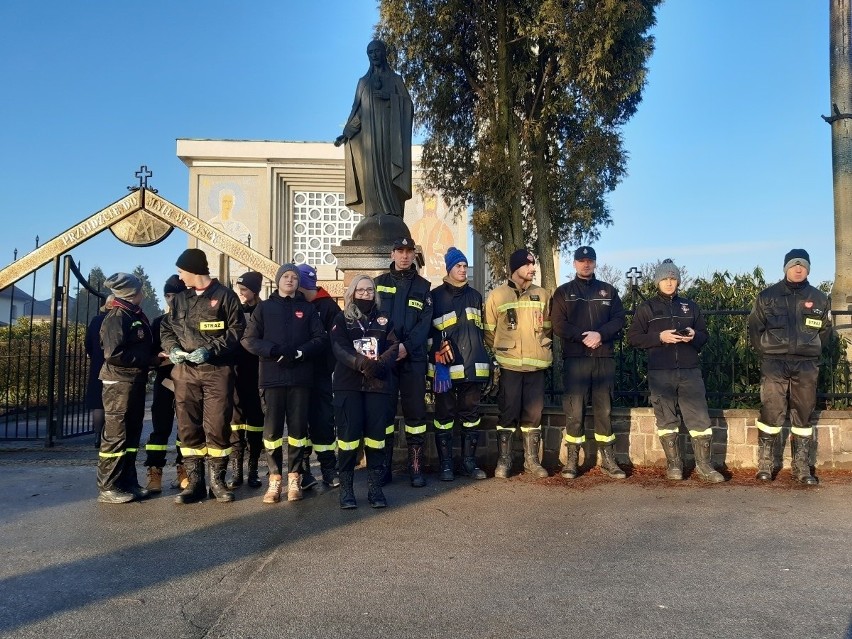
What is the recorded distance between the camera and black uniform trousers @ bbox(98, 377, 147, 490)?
5656 millimetres

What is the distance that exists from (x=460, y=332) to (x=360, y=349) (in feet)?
3.91

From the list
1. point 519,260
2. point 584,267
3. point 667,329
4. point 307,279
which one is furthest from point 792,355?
point 307,279

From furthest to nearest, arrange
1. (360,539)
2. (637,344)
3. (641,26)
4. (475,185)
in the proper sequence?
(475,185) → (641,26) → (637,344) → (360,539)

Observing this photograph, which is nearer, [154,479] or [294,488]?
[294,488]

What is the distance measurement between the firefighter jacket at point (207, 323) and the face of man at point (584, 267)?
3155 millimetres

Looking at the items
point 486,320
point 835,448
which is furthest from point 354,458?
point 835,448

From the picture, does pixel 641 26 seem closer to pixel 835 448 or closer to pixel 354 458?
pixel 835 448

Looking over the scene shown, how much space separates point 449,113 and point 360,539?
36.9 feet

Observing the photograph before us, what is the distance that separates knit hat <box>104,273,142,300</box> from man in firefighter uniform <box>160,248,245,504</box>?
1.60ft

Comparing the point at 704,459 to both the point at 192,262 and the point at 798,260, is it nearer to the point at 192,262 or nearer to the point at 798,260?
the point at 798,260

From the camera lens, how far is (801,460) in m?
5.98

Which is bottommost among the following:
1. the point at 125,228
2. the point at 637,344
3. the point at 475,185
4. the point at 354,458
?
the point at 354,458

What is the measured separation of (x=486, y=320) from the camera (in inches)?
254

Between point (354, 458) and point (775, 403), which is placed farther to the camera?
point (775, 403)
